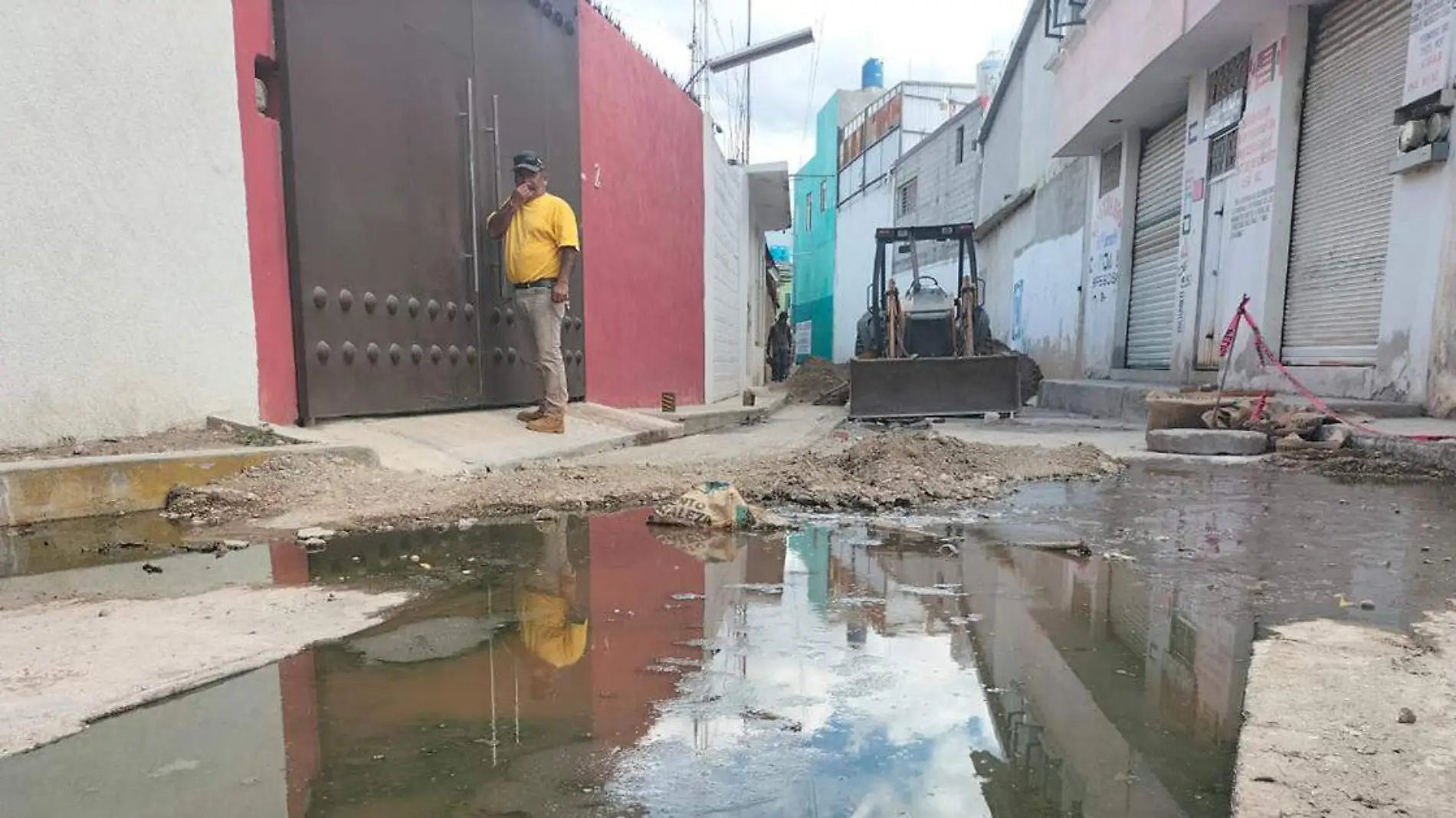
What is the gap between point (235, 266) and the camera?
3561 millimetres

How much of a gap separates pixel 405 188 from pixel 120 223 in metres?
1.45

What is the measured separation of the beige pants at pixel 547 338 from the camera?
4.71 meters

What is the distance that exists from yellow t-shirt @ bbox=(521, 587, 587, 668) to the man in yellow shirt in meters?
2.87

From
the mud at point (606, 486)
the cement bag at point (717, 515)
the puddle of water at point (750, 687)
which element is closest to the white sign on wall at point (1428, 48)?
the mud at point (606, 486)

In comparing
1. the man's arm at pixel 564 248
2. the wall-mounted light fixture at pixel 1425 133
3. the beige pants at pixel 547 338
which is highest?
the wall-mounted light fixture at pixel 1425 133

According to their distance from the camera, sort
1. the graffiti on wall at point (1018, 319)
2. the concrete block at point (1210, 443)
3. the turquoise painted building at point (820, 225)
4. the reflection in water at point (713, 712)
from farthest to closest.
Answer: the turquoise painted building at point (820, 225)
the graffiti on wall at point (1018, 319)
the concrete block at point (1210, 443)
the reflection in water at point (713, 712)

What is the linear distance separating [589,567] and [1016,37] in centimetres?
1549

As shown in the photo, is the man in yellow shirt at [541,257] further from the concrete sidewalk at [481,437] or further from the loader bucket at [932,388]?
A: the loader bucket at [932,388]

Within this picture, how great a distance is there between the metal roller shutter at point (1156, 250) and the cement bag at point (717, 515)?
25.1ft

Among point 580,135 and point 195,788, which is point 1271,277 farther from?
point 195,788

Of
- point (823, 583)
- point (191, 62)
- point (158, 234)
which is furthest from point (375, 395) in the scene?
point (823, 583)

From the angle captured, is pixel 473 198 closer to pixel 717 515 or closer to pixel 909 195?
pixel 717 515

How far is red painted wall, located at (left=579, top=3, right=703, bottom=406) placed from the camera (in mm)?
6301

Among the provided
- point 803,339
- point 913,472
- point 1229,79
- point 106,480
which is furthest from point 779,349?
point 106,480
